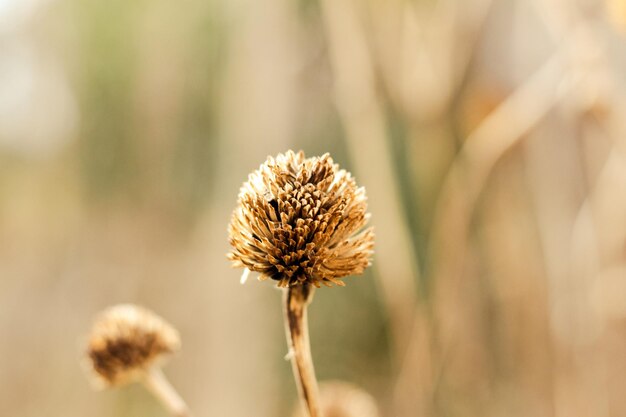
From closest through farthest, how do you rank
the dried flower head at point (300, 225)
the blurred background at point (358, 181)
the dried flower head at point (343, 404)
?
the dried flower head at point (300, 225) < the dried flower head at point (343, 404) < the blurred background at point (358, 181)

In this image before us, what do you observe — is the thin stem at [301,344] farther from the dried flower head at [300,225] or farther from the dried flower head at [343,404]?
the dried flower head at [343,404]

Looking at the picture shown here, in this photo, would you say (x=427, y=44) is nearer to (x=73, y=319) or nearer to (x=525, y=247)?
(x=525, y=247)

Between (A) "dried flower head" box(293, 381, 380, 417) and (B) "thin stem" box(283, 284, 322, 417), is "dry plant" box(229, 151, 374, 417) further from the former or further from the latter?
(A) "dried flower head" box(293, 381, 380, 417)

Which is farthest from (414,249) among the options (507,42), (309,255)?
(309,255)

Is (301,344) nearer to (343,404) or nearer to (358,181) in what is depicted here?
Result: (343,404)

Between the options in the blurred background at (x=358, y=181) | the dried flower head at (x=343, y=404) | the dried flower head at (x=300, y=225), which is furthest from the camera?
the blurred background at (x=358, y=181)

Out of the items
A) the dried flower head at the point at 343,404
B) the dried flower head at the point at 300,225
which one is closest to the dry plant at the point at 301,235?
the dried flower head at the point at 300,225
